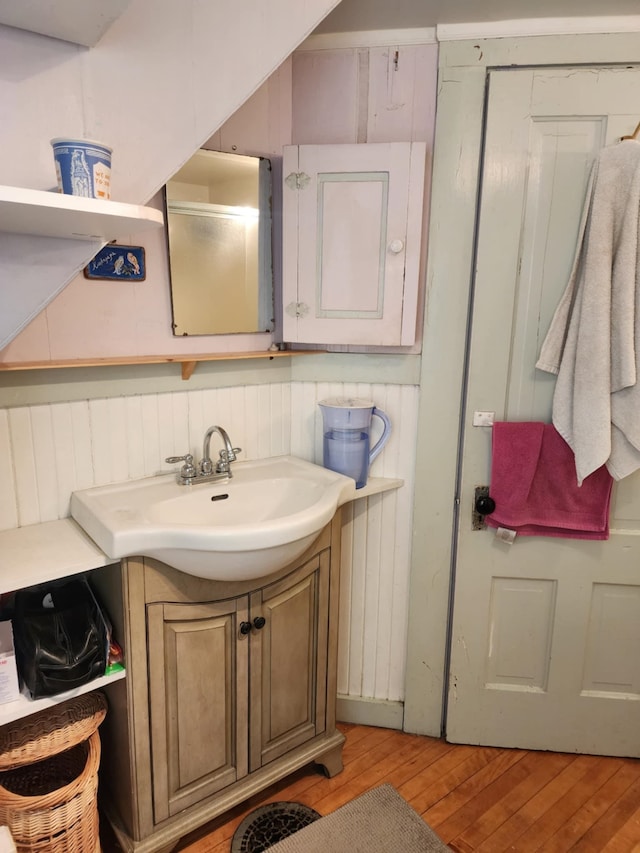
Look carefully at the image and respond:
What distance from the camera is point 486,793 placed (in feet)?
6.23

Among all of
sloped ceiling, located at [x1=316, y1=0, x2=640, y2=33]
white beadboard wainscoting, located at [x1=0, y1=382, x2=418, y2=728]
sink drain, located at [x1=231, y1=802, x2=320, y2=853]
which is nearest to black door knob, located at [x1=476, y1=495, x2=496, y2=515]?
white beadboard wainscoting, located at [x1=0, y1=382, x2=418, y2=728]

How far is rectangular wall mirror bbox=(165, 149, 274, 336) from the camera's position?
172 cm

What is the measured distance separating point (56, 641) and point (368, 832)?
1.06 m

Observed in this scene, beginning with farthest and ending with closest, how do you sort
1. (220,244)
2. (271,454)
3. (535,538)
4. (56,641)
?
(271,454) → (535,538) → (220,244) → (56,641)

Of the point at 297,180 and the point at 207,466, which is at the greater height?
the point at 297,180

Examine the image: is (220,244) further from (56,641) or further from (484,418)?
(56,641)

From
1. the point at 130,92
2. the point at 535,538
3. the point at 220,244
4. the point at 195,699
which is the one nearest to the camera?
the point at 130,92

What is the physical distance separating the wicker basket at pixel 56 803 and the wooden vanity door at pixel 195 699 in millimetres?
157

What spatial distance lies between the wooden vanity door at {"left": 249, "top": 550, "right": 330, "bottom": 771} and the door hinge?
1110 mm

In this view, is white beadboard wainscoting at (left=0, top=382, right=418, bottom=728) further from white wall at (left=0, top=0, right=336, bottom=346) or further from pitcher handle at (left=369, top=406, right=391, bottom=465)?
white wall at (left=0, top=0, right=336, bottom=346)

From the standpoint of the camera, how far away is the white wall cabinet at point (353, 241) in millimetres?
1778

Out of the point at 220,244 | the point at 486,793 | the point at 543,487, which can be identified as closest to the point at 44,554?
the point at 220,244

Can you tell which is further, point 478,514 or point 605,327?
point 478,514

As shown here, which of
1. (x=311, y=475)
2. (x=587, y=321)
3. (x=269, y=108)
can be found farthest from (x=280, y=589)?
(x=269, y=108)
